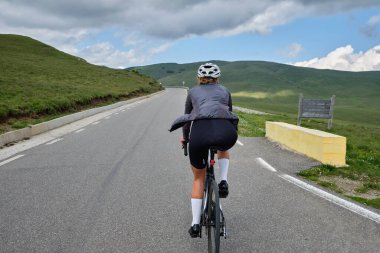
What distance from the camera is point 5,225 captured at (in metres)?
5.08

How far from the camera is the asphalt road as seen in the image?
452 cm

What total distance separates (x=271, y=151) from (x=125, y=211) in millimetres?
6253

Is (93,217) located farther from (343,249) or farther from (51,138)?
(51,138)

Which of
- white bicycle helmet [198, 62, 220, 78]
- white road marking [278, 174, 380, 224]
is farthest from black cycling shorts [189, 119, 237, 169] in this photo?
white road marking [278, 174, 380, 224]

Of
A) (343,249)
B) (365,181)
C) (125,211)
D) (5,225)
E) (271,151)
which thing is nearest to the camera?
(343,249)

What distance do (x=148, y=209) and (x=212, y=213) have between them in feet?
6.45

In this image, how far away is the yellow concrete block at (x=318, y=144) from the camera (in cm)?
895

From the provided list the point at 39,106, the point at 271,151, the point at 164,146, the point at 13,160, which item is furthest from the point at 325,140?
the point at 39,106

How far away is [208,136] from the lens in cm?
396

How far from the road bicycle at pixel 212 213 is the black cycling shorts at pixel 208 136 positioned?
87mm

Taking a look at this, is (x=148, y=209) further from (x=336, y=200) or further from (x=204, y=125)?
(x=336, y=200)

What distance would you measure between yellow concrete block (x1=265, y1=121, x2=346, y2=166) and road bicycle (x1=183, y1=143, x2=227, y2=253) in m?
5.37

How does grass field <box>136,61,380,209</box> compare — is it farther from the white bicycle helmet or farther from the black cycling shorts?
the white bicycle helmet

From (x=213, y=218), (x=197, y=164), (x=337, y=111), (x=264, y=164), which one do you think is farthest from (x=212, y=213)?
(x=337, y=111)
